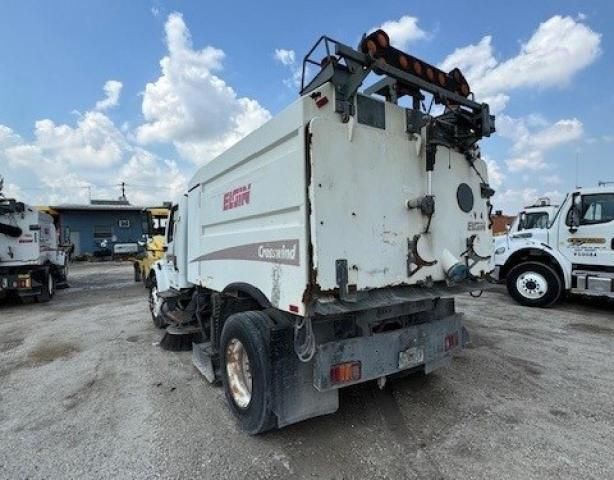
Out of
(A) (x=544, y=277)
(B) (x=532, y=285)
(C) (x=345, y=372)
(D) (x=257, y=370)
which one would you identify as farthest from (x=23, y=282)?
(A) (x=544, y=277)

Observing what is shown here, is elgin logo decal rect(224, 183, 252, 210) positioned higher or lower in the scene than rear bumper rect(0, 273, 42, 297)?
higher

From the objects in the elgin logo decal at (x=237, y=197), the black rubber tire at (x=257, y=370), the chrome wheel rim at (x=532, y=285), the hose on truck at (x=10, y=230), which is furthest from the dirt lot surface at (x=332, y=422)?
the hose on truck at (x=10, y=230)

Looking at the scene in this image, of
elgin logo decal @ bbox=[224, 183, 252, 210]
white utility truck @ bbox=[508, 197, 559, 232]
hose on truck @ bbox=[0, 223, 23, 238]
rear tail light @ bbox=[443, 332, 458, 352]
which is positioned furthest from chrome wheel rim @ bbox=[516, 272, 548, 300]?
hose on truck @ bbox=[0, 223, 23, 238]

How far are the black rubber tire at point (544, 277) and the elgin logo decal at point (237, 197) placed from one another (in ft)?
24.9

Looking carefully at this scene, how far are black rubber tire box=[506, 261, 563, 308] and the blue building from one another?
24.6 m

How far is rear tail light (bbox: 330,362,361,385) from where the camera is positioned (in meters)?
2.80

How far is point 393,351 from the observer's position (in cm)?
311

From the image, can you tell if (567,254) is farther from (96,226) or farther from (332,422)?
(96,226)

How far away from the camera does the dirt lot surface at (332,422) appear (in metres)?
2.76

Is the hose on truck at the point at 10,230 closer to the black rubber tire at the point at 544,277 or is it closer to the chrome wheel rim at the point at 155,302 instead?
the chrome wheel rim at the point at 155,302

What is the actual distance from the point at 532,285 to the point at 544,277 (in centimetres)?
30

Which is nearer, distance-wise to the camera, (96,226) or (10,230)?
(10,230)

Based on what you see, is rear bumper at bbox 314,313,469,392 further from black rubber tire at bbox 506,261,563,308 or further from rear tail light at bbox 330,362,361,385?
black rubber tire at bbox 506,261,563,308

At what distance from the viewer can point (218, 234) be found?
4223 millimetres
